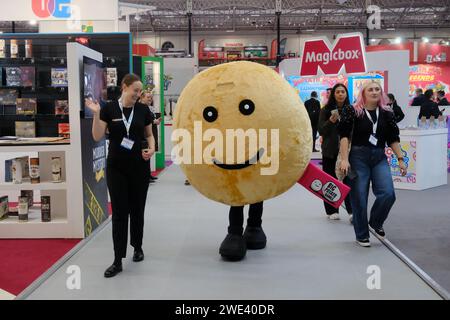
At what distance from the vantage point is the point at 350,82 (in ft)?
38.9

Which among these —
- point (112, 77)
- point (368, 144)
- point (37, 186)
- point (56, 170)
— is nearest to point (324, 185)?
point (368, 144)

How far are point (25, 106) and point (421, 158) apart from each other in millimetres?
5939

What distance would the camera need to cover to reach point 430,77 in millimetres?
18250

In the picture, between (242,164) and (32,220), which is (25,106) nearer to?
(32,220)

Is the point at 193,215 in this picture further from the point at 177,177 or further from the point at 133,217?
the point at 177,177

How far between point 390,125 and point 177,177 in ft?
17.2

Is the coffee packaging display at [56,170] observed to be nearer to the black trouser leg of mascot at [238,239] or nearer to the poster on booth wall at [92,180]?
the poster on booth wall at [92,180]

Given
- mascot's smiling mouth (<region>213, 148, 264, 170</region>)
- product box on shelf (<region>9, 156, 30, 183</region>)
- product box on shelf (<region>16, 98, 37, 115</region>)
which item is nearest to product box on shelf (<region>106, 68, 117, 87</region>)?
product box on shelf (<region>16, 98, 37, 115</region>)

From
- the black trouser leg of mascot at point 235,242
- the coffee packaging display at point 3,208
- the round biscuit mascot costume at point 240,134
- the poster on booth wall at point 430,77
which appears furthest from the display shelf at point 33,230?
the poster on booth wall at point 430,77

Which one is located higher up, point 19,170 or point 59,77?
point 59,77

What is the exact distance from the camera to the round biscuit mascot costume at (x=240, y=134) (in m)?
2.70

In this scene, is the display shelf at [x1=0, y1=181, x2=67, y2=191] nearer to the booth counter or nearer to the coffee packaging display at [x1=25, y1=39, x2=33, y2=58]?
the coffee packaging display at [x1=25, y1=39, x2=33, y2=58]

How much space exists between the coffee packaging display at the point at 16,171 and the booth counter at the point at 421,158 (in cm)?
533

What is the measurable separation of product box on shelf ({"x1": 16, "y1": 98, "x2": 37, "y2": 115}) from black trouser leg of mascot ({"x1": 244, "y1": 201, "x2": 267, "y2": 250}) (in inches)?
182
